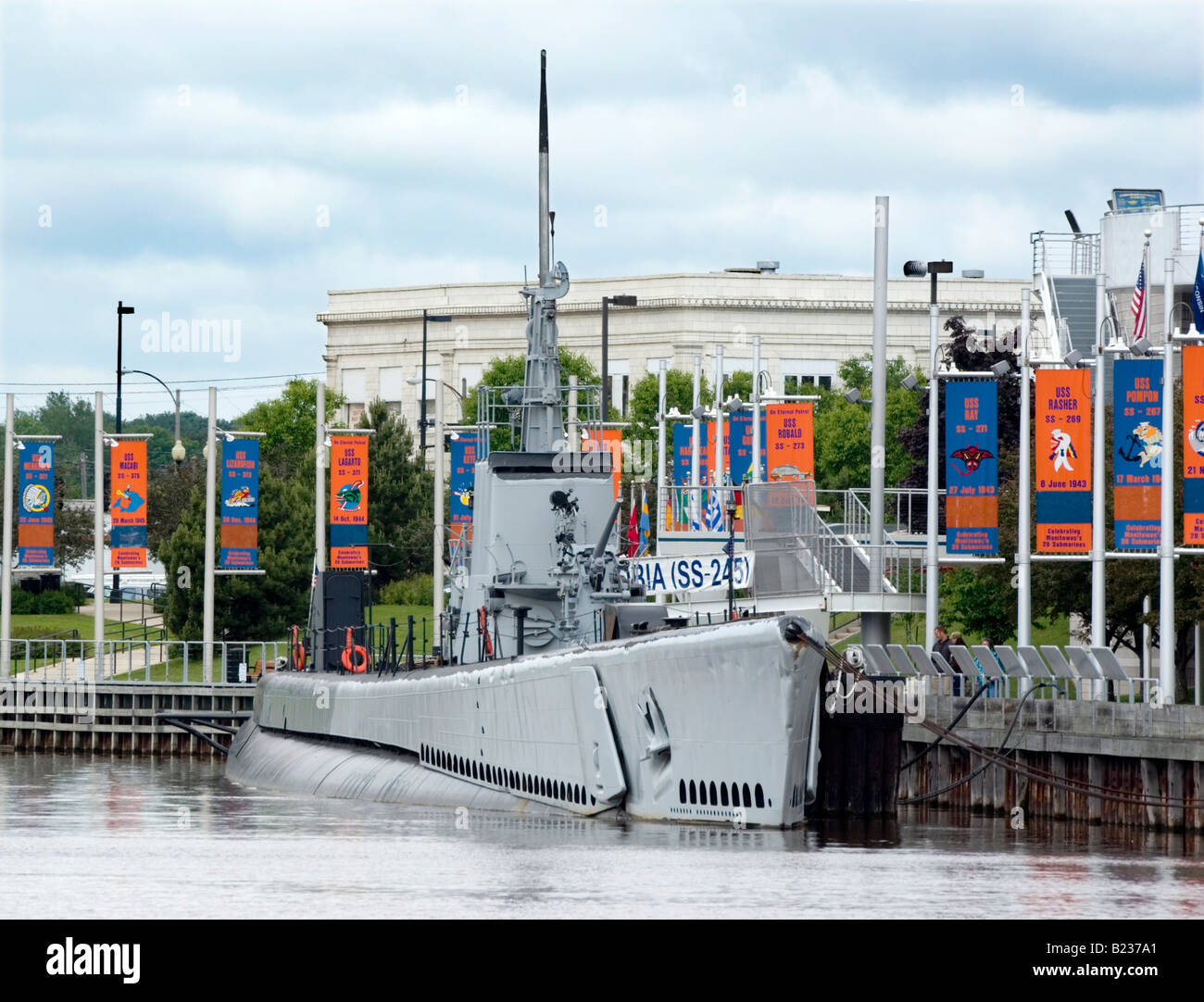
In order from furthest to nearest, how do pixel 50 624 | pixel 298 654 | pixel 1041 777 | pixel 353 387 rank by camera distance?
pixel 353 387, pixel 50 624, pixel 298 654, pixel 1041 777

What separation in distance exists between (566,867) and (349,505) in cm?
3086

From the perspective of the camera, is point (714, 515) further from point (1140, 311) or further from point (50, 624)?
point (50, 624)

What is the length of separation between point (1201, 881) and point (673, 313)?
88.0m

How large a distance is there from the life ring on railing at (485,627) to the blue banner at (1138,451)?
35.2 ft

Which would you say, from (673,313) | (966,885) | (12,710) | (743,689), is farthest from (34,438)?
(673,313)

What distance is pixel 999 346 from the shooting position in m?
64.2

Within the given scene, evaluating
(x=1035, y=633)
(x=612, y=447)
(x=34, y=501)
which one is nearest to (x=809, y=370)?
(x=1035, y=633)

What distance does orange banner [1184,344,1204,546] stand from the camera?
114ft

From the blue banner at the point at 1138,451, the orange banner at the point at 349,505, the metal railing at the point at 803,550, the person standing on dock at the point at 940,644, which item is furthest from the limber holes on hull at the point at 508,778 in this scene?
the orange banner at the point at 349,505

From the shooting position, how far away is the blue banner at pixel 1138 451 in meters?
36.2

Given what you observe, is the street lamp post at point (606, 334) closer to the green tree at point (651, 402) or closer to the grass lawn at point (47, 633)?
the green tree at point (651, 402)

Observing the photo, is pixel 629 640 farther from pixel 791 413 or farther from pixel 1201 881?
pixel 791 413

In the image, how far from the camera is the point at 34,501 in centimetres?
5900

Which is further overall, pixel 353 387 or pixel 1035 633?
pixel 353 387
